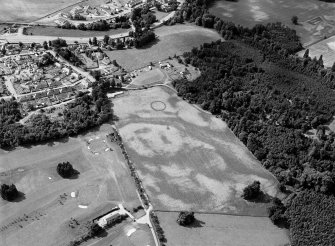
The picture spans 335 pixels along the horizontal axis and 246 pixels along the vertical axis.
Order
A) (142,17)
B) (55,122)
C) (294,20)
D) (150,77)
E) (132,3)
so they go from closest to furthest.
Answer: (55,122) < (150,77) < (142,17) < (294,20) < (132,3)

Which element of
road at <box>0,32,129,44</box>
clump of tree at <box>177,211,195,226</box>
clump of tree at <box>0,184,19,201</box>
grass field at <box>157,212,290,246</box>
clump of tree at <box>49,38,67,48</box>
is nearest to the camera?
grass field at <box>157,212,290,246</box>

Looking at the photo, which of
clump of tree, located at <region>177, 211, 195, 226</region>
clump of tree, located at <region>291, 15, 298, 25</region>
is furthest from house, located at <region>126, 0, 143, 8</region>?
clump of tree, located at <region>177, 211, 195, 226</region>

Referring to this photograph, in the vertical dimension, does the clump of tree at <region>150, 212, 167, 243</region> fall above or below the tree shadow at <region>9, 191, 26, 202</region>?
below

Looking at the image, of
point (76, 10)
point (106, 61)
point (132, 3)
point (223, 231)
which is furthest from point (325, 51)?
point (76, 10)

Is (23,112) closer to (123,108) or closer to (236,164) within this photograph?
(123,108)

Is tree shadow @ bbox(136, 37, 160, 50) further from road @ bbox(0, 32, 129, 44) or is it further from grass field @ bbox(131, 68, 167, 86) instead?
road @ bbox(0, 32, 129, 44)


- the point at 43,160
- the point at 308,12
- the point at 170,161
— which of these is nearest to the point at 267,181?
the point at 170,161

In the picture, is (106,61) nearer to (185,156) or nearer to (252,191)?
(185,156)
